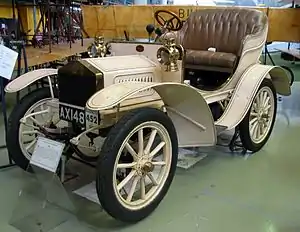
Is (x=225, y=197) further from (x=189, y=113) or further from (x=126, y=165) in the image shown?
(x=126, y=165)

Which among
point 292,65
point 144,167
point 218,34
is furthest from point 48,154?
point 292,65

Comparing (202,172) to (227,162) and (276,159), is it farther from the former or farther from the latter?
(276,159)

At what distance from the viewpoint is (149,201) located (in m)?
2.39

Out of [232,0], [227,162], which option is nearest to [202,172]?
[227,162]

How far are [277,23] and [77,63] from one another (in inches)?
234

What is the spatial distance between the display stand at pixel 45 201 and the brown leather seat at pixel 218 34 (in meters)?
2.00

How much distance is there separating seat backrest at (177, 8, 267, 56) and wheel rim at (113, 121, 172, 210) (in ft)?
5.59

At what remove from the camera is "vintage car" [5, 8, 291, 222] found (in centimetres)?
221

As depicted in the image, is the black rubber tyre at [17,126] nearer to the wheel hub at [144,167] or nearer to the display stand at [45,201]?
the display stand at [45,201]

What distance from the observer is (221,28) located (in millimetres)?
4090

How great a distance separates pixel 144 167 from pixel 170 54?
884mm

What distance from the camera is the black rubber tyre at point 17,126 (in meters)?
2.83

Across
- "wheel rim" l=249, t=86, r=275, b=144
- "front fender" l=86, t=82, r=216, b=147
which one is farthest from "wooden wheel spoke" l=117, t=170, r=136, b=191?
"wheel rim" l=249, t=86, r=275, b=144

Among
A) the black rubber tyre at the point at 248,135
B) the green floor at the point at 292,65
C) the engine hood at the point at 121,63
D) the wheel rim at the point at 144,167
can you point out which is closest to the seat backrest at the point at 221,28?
the black rubber tyre at the point at 248,135
